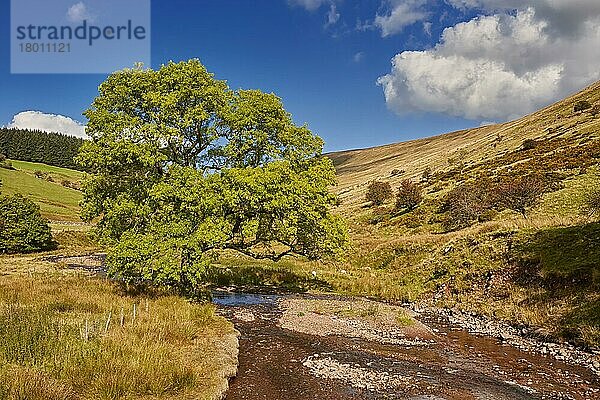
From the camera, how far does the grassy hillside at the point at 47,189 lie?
95562 mm

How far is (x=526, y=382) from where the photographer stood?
637 inches

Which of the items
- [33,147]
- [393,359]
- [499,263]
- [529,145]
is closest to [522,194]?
[499,263]

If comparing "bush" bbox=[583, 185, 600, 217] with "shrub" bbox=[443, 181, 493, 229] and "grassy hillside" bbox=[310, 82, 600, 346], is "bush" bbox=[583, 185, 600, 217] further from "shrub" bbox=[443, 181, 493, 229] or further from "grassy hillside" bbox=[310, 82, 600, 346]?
"shrub" bbox=[443, 181, 493, 229]

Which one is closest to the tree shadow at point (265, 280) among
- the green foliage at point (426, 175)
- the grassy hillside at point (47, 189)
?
the green foliage at point (426, 175)

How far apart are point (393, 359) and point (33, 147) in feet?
629

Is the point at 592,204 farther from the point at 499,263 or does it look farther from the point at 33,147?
the point at 33,147

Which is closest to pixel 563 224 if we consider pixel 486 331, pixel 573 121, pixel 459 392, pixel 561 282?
pixel 561 282

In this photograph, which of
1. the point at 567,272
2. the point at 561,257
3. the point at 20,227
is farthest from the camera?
the point at 20,227

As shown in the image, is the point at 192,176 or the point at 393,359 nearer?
the point at 393,359

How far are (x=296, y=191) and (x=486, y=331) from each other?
1294cm

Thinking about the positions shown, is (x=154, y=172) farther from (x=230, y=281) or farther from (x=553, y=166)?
(x=553, y=166)

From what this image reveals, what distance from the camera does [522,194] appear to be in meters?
49.9

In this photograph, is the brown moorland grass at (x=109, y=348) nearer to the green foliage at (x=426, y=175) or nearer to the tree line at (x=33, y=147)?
the green foliage at (x=426, y=175)

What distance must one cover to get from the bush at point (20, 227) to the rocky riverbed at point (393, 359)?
1814 inches
